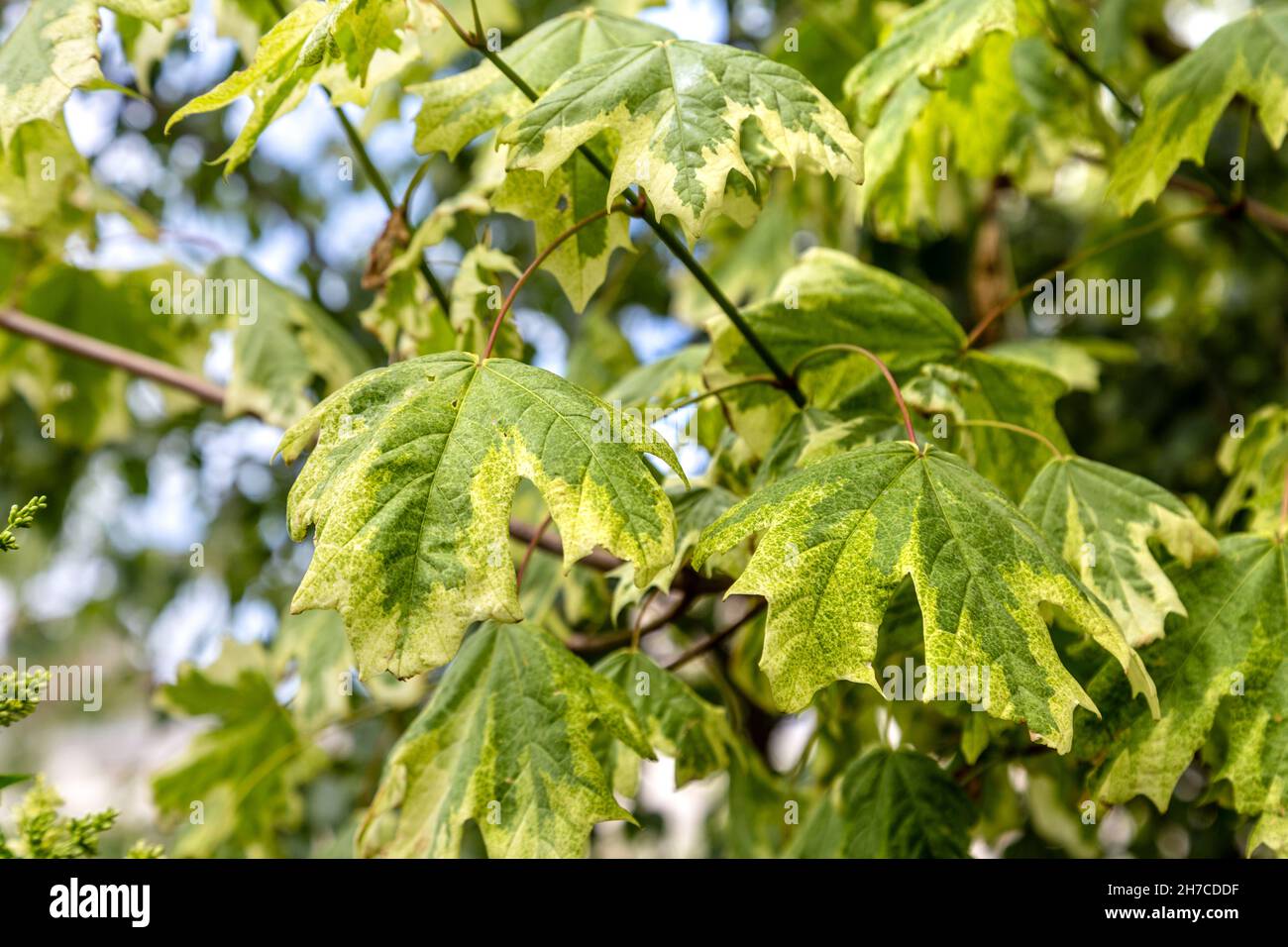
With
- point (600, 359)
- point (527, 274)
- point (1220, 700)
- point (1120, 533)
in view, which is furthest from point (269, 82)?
point (600, 359)

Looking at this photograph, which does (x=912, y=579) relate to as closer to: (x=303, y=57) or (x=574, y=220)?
(x=574, y=220)

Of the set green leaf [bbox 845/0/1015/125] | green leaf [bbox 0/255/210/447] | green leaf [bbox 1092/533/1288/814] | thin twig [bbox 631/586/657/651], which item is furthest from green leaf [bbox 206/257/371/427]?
green leaf [bbox 1092/533/1288/814]

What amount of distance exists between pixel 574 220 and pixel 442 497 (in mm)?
487

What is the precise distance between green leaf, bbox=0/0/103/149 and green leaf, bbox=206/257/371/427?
0.58 m

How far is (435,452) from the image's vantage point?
100 centimetres

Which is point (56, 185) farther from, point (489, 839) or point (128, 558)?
point (128, 558)

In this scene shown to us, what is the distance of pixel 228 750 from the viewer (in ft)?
6.98

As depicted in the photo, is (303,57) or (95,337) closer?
(303,57)

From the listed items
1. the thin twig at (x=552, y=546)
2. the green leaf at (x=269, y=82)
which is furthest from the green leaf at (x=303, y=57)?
the thin twig at (x=552, y=546)

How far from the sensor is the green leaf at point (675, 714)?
140 cm

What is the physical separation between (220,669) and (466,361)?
A: 51.5 inches
